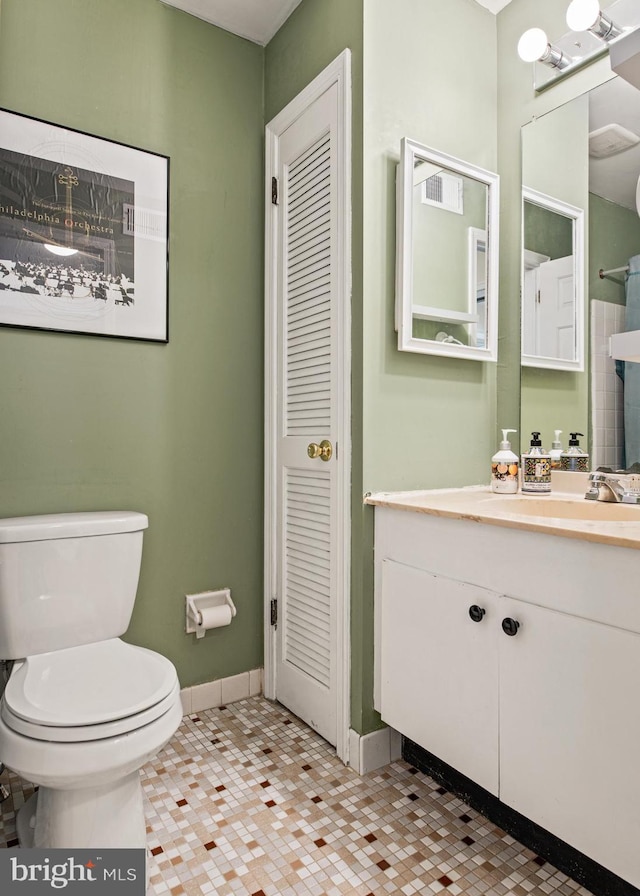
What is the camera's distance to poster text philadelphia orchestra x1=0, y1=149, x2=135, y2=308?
1669mm

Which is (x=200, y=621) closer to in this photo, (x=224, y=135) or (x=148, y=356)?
(x=148, y=356)

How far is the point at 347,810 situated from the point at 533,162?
208 cm

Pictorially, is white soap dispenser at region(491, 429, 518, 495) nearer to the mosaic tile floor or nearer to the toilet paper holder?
the mosaic tile floor

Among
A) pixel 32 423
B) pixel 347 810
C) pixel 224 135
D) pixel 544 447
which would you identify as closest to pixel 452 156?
pixel 224 135

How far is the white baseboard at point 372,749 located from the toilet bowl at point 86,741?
63cm

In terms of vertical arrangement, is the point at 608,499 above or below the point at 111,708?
above

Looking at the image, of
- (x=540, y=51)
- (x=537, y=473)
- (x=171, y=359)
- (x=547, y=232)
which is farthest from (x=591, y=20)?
(x=171, y=359)

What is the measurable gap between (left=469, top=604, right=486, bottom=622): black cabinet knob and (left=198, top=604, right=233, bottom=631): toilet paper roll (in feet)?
3.19

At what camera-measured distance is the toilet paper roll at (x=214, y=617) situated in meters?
1.97

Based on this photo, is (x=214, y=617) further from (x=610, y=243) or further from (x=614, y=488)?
(x=610, y=243)

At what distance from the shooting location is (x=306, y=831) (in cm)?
143

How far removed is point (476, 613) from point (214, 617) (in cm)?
100

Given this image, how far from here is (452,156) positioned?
1.87 m

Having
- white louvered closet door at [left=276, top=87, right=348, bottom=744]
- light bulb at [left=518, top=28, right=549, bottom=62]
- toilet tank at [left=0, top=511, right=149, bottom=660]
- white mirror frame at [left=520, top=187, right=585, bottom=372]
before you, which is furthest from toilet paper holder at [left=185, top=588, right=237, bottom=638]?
light bulb at [left=518, top=28, right=549, bottom=62]
